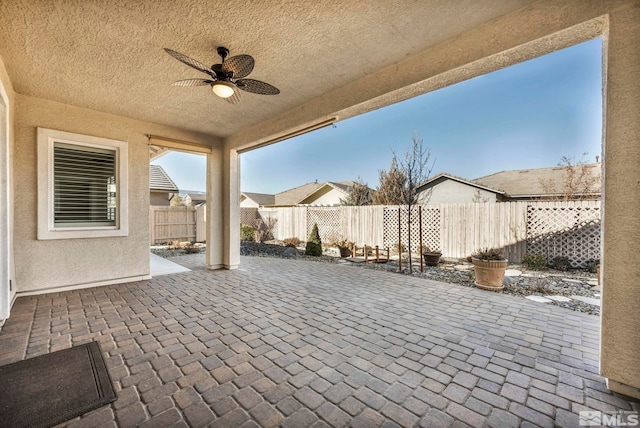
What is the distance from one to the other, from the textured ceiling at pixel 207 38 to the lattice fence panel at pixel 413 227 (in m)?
5.40

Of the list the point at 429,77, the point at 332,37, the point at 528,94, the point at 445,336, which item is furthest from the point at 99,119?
the point at 528,94

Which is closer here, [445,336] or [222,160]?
[445,336]

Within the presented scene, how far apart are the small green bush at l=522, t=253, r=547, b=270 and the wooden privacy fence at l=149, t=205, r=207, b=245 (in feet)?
36.7

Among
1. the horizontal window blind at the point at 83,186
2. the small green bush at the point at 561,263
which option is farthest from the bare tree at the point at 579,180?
the horizontal window blind at the point at 83,186

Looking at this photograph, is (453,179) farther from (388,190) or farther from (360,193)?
(360,193)

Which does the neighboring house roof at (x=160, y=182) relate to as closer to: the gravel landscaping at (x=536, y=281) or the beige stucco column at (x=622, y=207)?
the gravel landscaping at (x=536, y=281)

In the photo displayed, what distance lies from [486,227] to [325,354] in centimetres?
659

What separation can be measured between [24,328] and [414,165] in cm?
694

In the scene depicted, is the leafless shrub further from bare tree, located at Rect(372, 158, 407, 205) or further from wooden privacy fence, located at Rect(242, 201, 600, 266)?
bare tree, located at Rect(372, 158, 407, 205)

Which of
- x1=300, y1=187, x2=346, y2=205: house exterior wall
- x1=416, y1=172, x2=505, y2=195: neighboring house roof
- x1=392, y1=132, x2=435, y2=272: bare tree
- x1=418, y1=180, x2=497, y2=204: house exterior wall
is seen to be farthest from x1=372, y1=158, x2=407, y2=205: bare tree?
x1=300, y1=187, x2=346, y2=205: house exterior wall

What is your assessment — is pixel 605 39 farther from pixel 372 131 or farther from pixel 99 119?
pixel 372 131

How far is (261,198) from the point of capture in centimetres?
2423

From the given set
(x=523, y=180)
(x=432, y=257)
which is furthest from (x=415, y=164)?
(x=523, y=180)

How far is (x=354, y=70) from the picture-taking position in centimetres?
315
